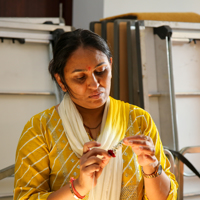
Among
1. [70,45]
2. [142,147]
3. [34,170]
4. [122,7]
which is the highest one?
[122,7]

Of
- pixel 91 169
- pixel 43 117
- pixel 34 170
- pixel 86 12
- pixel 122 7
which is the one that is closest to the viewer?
pixel 91 169

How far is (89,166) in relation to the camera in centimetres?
101

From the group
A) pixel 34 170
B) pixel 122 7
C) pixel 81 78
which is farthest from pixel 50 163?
pixel 122 7

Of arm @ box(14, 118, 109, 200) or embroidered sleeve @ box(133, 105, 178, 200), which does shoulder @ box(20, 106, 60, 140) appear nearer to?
arm @ box(14, 118, 109, 200)

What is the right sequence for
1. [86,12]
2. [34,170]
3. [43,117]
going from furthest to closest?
[86,12], [43,117], [34,170]

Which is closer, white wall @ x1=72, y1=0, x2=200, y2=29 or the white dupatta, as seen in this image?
the white dupatta

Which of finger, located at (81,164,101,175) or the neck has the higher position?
the neck

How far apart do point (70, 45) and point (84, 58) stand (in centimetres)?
8

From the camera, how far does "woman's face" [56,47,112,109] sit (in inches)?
47.2

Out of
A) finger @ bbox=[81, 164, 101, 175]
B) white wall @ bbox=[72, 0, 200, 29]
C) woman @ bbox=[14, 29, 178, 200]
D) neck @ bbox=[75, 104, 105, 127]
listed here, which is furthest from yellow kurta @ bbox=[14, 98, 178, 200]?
white wall @ bbox=[72, 0, 200, 29]

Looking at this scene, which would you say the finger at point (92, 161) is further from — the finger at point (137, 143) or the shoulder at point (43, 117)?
the shoulder at point (43, 117)

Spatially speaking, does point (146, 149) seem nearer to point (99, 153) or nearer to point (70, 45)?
point (99, 153)

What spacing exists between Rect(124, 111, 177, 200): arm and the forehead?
31cm

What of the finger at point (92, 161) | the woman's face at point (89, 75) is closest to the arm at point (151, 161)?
the finger at point (92, 161)
